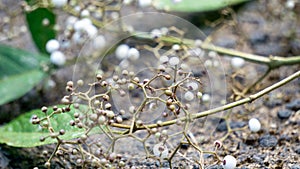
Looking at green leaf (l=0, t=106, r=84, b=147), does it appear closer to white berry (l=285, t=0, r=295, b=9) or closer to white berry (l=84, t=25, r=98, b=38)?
white berry (l=84, t=25, r=98, b=38)

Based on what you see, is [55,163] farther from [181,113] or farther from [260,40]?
[260,40]

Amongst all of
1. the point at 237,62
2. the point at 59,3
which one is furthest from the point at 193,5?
the point at 59,3

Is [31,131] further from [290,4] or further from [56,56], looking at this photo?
[290,4]

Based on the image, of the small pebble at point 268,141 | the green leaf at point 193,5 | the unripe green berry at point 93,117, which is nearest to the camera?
the unripe green berry at point 93,117

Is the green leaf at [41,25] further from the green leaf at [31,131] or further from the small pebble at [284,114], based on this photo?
the small pebble at [284,114]

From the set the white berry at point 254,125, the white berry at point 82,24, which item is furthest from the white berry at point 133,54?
the white berry at point 254,125

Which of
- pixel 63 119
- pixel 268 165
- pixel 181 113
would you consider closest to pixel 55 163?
pixel 63 119
